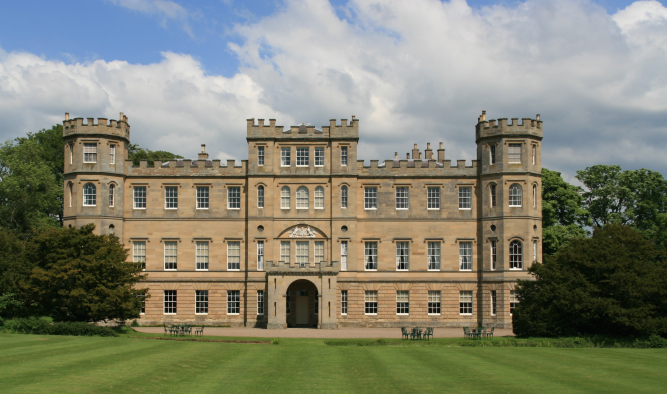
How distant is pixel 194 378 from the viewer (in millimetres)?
20047

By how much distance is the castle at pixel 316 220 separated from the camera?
151ft

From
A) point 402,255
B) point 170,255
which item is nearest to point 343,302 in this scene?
point 402,255

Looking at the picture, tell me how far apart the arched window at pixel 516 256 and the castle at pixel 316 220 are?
0.26ft

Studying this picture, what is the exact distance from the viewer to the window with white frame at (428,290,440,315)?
46688 millimetres

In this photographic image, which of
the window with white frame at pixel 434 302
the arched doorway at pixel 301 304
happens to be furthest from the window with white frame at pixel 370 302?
the window with white frame at pixel 434 302

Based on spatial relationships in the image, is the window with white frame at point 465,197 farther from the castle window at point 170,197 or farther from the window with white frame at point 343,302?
the castle window at point 170,197

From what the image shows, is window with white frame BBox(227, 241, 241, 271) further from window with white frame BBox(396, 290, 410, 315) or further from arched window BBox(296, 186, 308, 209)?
window with white frame BBox(396, 290, 410, 315)

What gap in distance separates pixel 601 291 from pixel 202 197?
29720 millimetres

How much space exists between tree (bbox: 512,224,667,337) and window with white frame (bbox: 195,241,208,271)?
79.5ft

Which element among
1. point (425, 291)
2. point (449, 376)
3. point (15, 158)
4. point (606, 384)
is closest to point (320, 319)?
point (425, 291)

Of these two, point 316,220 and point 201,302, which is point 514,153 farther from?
point 201,302

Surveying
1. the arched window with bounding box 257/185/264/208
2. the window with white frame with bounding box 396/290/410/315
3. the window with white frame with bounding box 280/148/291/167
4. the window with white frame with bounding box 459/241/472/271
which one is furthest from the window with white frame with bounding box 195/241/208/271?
the window with white frame with bounding box 459/241/472/271

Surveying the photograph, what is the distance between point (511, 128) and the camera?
46.3 m

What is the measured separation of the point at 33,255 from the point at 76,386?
74.6 feet
